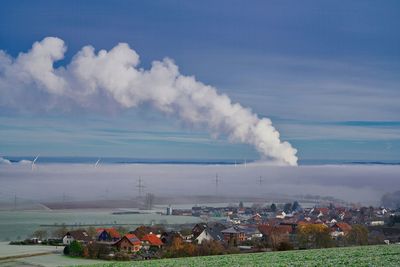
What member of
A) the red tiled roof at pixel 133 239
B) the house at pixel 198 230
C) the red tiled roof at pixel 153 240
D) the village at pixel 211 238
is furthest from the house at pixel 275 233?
the red tiled roof at pixel 133 239

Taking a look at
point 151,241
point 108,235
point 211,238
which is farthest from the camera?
point 211,238

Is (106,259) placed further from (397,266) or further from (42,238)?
(397,266)

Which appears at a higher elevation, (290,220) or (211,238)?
(290,220)

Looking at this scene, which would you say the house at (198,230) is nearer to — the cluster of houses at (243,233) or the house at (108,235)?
the cluster of houses at (243,233)

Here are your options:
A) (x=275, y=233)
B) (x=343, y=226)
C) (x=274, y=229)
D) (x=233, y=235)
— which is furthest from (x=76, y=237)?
(x=343, y=226)

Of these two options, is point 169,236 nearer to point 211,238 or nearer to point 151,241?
point 151,241
